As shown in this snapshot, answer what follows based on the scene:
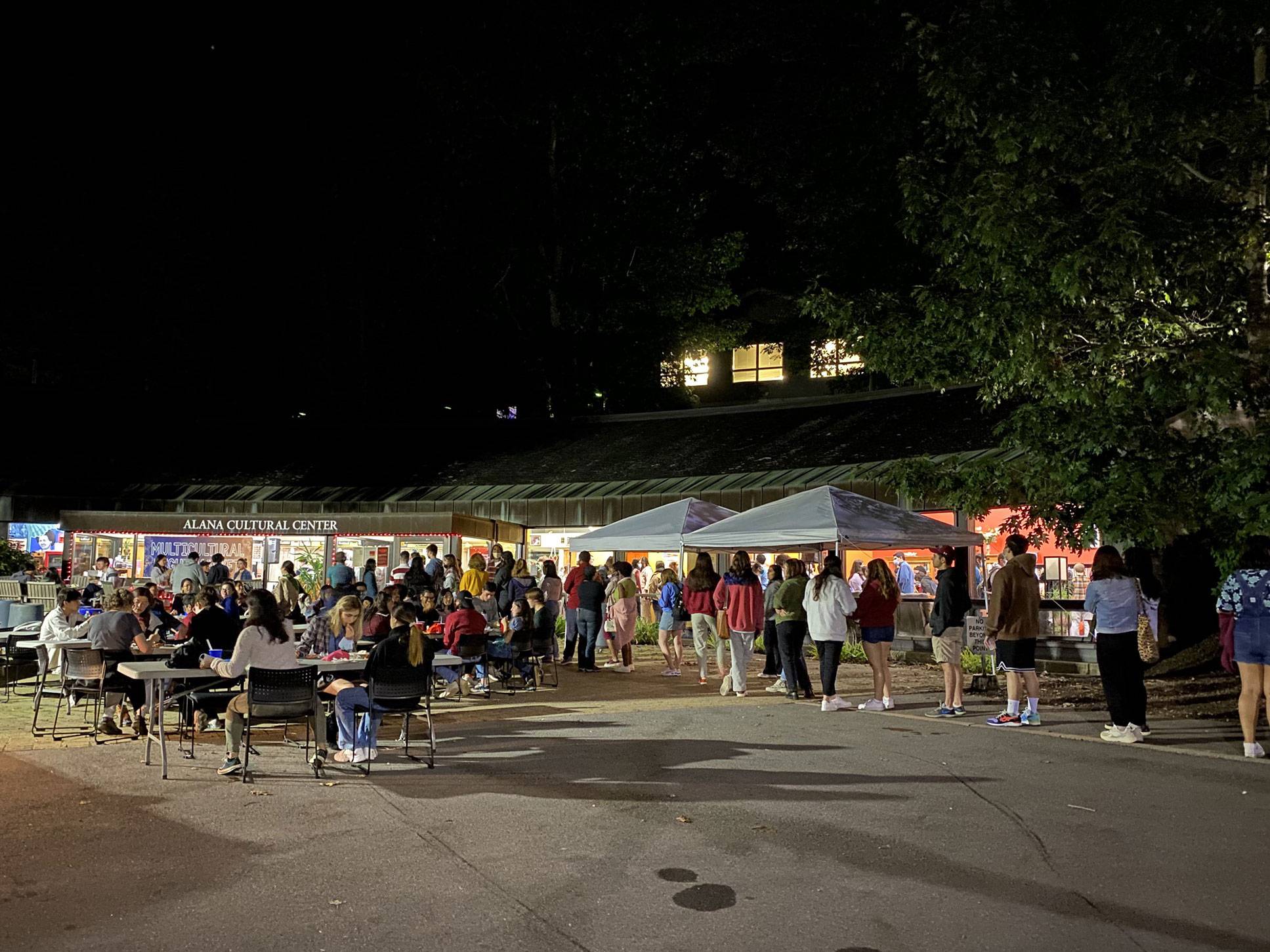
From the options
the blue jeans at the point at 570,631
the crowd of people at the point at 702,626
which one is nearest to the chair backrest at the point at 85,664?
the crowd of people at the point at 702,626

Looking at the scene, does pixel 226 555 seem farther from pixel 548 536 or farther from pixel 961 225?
pixel 961 225

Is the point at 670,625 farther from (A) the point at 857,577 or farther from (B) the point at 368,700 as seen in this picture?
(B) the point at 368,700

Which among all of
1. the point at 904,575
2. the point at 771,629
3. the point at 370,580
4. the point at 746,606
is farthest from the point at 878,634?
the point at 370,580

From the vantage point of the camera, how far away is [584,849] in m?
6.20

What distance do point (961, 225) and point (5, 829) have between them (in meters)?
11.2

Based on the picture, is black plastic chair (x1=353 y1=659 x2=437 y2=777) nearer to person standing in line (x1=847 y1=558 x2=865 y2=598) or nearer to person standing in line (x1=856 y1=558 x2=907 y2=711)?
person standing in line (x1=856 y1=558 x2=907 y2=711)

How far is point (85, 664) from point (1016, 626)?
8.99 m

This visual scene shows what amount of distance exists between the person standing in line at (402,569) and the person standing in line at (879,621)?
1029 cm

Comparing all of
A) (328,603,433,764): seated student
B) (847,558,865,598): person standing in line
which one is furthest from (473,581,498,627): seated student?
(847,558,865,598): person standing in line

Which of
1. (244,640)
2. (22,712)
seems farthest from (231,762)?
(22,712)

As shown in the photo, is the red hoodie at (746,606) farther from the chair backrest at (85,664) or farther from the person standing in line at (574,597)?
the chair backrest at (85,664)

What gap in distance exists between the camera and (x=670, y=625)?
55.6ft

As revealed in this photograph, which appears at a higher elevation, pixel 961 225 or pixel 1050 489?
pixel 961 225

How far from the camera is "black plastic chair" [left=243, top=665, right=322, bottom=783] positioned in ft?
27.3
